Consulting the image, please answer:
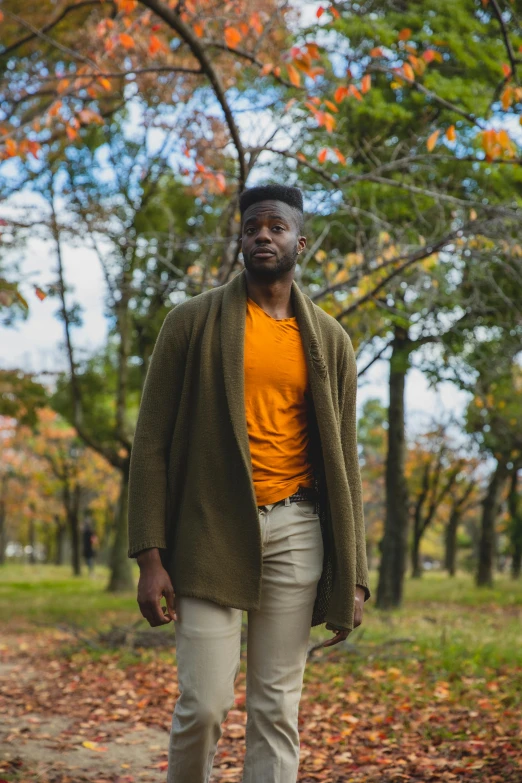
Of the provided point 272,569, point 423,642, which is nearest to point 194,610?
point 272,569

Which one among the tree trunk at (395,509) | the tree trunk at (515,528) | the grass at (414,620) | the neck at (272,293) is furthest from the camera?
the tree trunk at (515,528)

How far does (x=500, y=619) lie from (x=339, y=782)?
31.9 feet

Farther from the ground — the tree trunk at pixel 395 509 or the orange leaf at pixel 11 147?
the orange leaf at pixel 11 147

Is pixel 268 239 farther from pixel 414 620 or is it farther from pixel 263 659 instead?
pixel 414 620

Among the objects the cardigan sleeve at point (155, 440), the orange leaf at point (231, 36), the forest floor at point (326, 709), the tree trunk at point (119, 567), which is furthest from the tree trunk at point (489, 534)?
the cardigan sleeve at point (155, 440)

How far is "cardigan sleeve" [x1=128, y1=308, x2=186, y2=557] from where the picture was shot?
2.81 metres

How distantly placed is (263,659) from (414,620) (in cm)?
1001

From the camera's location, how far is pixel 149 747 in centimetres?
543

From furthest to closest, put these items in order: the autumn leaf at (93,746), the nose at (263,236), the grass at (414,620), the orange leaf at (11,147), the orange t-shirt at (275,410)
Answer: the grass at (414,620)
the orange leaf at (11,147)
the autumn leaf at (93,746)
the nose at (263,236)
the orange t-shirt at (275,410)

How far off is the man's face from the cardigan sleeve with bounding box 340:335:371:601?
17.8 inches

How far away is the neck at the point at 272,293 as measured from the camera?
315cm

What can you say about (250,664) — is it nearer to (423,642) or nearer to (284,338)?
(284,338)

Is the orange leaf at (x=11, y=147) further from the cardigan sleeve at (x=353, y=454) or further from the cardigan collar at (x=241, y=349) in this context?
the cardigan sleeve at (x=353, y=454)

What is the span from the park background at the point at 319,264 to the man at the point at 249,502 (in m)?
2.08
